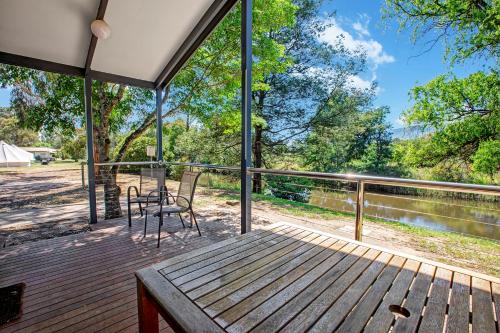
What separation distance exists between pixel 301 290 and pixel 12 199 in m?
8.77

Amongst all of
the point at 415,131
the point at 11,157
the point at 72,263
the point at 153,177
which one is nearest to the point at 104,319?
the point at 72,263

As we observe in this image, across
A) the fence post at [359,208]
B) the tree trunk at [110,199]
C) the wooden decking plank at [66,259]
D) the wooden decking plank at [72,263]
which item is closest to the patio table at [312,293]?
the fence post at [359,208]

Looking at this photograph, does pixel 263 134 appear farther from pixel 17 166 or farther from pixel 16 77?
pixel 17 166

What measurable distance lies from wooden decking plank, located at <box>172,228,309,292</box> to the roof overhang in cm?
279

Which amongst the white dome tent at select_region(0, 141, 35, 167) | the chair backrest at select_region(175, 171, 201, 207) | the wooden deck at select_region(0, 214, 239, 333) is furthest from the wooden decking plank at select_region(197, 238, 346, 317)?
the white dome tent at select_region(0, 141, 35, 167)

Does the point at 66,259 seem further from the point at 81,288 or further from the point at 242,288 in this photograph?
the point at 242,288

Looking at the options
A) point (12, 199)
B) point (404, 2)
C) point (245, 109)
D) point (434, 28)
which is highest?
point (404, 2)

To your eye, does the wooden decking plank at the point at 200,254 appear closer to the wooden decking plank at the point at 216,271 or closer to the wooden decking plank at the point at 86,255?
the wooden decking plank at the point at 216,271

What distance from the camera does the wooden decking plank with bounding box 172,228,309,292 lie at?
1.17 metres

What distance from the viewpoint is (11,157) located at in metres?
13.4

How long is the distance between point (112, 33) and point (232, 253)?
3105 millimetres

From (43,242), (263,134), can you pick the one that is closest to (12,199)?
(43,242)

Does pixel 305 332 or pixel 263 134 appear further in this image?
pixel 263 134

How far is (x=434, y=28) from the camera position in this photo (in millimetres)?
6484
